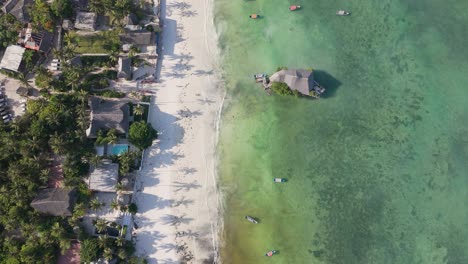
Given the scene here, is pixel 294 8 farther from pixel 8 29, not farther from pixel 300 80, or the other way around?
pixel 8 29

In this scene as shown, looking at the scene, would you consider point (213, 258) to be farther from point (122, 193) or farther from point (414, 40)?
point (414, 40)

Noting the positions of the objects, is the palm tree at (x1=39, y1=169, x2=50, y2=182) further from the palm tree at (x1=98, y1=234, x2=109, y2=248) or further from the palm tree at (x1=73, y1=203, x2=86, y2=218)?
the palm tree at (x1=98, y1=234, x2=109, y2=248)

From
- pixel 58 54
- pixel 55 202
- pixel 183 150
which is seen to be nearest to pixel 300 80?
pixel 183 150

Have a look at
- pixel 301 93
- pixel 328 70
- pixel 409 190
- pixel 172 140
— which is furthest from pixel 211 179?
pixel 409 190

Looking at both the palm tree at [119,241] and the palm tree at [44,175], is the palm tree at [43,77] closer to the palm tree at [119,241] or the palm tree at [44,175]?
the palm tree at [44,175]

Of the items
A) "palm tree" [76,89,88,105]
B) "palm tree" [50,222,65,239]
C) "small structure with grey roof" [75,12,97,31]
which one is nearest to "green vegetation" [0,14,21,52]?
"small structure with grey roof" [75,12,97,31]

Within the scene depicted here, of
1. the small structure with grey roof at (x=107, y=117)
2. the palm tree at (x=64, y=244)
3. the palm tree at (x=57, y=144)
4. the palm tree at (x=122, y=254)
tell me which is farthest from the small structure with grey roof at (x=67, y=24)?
the palm tree at (x=122, y=254)
